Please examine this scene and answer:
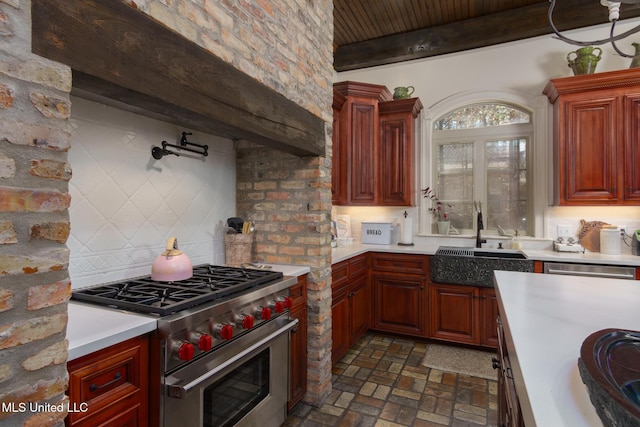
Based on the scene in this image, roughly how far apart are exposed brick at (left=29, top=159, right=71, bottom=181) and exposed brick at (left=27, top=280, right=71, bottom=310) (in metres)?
0.26

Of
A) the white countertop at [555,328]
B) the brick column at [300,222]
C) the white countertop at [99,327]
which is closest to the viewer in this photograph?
the white countertop at [555,328]

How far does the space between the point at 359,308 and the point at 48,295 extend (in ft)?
8.87

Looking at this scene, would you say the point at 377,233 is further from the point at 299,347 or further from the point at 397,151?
the point at 299,347

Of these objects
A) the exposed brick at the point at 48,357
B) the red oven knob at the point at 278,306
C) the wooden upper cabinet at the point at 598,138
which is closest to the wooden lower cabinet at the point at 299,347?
the red oven knob at the point at 278,306

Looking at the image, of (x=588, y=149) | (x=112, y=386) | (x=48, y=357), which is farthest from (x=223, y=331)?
(x=588, y=149)

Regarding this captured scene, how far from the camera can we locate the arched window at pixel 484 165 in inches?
144

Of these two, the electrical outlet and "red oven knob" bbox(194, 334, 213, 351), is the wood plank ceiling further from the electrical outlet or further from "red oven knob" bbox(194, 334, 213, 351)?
"red oven knob" bbox(194, 334, 213, 351)

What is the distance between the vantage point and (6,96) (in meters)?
0.77

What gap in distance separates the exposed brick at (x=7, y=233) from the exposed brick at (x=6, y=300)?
0.11 m

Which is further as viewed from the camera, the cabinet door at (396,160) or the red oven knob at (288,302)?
the cabinet door at (396,160)

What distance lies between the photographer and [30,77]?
0.82 m

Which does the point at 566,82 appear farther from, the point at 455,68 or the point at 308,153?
the point at 308,153

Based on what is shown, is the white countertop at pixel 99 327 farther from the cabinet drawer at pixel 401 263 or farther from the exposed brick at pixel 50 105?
the cabinet drawer at pixel 401 263

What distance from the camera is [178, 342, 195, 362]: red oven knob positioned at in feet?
4.13
